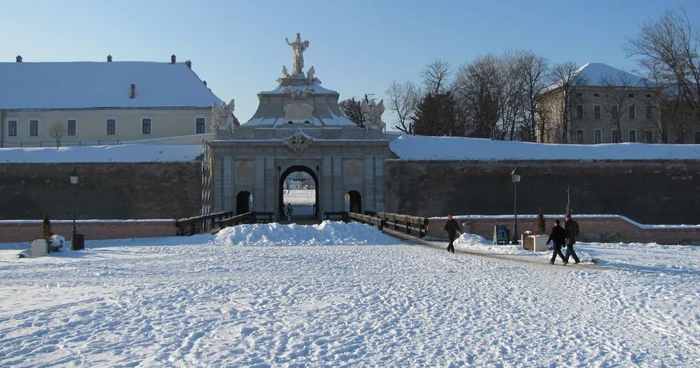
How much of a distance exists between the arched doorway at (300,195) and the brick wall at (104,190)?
4819 mm

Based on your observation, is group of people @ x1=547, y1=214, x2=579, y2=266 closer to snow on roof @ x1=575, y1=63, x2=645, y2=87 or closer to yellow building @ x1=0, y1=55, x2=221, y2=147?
yellow building @ x1=0, y1=55, x2=221, y2=147

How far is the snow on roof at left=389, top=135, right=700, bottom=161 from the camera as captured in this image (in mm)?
37281

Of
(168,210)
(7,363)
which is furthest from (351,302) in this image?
(168,210)

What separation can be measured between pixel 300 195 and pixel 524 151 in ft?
113

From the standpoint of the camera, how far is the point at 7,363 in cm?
735

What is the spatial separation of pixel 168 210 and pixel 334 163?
9.24 meters

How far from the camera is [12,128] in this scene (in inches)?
1836

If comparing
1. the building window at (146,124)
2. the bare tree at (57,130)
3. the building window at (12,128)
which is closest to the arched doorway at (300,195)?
the building window at (146,124)

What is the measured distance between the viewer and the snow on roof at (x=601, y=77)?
190 ft

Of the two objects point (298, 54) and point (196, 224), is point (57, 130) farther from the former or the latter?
point (196, 224)

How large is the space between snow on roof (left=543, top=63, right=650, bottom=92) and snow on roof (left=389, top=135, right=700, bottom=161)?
782 inches

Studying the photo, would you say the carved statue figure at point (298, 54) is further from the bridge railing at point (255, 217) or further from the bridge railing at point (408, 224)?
the bridge railing at point (408, 224)

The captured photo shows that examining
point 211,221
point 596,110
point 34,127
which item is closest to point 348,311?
point 211,221

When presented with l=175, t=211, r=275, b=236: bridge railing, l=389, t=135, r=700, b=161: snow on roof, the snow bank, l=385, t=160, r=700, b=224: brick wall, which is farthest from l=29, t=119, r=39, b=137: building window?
the snow bank
